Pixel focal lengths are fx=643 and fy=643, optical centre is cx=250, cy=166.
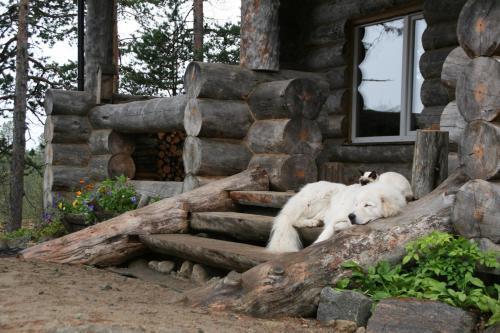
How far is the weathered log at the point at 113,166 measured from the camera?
10477 mm

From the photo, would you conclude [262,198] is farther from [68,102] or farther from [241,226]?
[68,102]

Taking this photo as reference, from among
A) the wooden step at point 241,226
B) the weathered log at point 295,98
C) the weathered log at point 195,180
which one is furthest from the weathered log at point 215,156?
the wooden step at point 241,226

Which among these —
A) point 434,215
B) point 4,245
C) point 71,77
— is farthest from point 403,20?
point 71,77

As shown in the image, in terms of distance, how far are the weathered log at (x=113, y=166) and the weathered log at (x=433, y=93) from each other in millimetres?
4931

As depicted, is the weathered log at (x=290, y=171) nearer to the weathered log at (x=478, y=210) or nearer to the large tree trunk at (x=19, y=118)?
the weathered log at (x=478, y=210)

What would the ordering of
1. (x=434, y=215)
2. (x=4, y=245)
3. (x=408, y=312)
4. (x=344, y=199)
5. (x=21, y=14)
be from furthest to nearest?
(x=21, y=14) → (x=4, y=245) → (x=344, y=199) → (x=434, y=215) → (x=408, y=312)

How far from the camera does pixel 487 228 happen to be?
429 centimetres

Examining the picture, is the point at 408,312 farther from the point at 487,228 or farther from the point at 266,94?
the point at 266,94

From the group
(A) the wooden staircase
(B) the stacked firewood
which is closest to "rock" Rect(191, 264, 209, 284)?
(A) the wooden staircase

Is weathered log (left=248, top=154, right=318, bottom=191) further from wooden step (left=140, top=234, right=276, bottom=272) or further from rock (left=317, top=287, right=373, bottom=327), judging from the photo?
rock (left=317, top=287, right=373, bottom=327)

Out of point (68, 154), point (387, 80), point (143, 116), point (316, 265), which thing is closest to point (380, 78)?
point (387, 80)

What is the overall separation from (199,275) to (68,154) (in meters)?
5.98

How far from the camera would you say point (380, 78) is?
909 cm

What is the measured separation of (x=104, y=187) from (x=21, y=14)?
7782 mm
